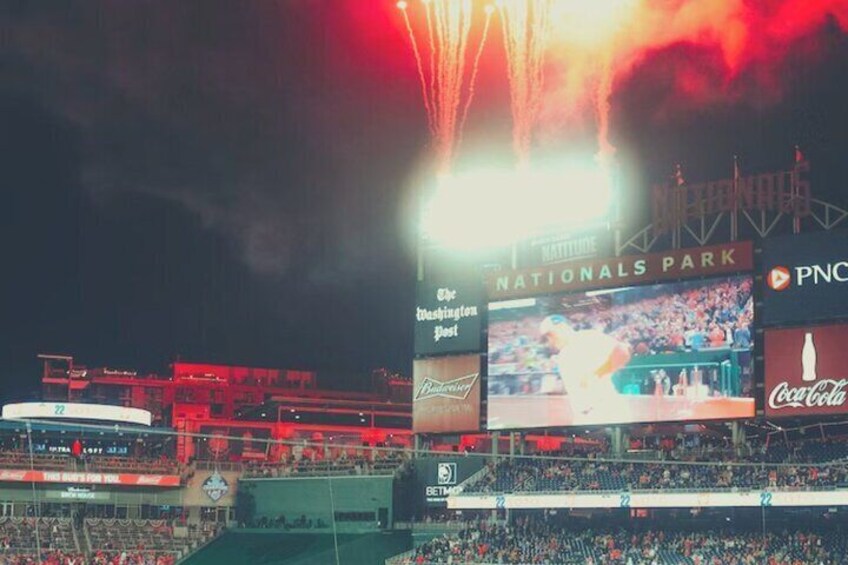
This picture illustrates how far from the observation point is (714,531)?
50188 mm

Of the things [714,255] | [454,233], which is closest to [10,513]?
[454,233]

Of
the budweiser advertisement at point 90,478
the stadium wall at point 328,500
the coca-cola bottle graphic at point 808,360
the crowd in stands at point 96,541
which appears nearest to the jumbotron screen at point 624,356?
the coca-cola bottle graphic at point 808,360

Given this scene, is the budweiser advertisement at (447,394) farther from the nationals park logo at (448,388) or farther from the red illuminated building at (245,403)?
the red illuminated building at (245,403)

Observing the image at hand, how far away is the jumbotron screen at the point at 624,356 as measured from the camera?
4878 centimetres

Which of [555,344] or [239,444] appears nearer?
[555,344]

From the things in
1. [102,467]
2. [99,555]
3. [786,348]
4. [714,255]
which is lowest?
[99,555]

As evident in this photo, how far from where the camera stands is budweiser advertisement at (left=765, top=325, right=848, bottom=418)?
4581 cm

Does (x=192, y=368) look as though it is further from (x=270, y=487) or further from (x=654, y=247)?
(x=654, y=247)

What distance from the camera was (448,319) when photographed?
5925 cm

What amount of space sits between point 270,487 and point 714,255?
31897 mm

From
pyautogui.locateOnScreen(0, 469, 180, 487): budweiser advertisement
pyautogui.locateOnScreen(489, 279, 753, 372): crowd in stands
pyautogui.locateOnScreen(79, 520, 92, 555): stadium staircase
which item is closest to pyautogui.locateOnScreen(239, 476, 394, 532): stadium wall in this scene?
pyautogui.locateOnScreen(0, 469, 180, 487): budweiser advertisement

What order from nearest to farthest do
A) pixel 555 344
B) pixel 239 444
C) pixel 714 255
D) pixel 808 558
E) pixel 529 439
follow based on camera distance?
pixel 808 558 → pixel 714 255 → pixel 555 344 → pixel 529 439 → pixel 239 444

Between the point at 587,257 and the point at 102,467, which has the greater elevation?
the point at 587,257

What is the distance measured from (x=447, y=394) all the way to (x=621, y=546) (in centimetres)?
1151
